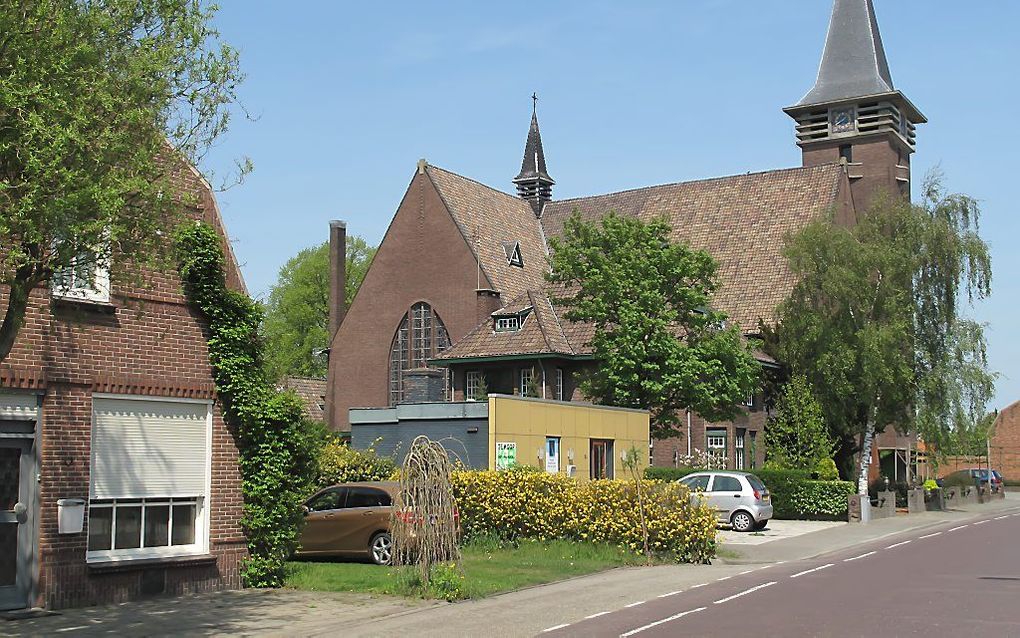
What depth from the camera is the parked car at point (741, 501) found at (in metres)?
31.0

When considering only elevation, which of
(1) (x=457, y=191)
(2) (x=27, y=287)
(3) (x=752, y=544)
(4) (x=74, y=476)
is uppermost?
(1) (x=457, y=191)

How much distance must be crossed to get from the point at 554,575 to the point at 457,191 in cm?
3865

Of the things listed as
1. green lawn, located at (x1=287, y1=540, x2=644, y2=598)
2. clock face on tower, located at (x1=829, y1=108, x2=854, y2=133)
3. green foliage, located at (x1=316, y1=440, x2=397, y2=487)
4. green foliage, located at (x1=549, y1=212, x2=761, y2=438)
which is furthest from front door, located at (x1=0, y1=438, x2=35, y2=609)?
clock face on tower, located at (x1=829, y1=108, x2=854, y2=133)

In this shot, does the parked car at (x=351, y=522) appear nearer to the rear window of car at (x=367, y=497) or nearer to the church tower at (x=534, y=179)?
the rear window of car at (x=367, y=497)

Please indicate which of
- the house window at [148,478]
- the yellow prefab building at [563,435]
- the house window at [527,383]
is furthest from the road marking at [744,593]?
the house window at [527,383]

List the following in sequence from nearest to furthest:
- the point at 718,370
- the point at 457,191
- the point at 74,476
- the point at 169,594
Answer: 1. the point at 74,476
2. the point at 169,594
3. the point at 718,370
4. the point at 457,191

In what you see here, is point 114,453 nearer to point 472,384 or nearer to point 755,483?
point 755,483

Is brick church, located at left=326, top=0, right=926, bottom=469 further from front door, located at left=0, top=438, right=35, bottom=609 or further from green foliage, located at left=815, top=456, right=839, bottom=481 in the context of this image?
front door, located at left=0, top=438, right=35, bottom=609

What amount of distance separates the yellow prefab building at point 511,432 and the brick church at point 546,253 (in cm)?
1458

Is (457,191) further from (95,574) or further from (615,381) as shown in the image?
(95,574)

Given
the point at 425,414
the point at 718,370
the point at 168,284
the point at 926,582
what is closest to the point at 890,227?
the point at 718,370

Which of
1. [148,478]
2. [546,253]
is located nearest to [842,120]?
[546,253]

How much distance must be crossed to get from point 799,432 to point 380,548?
24626mm

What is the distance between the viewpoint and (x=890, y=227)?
4147 cm
